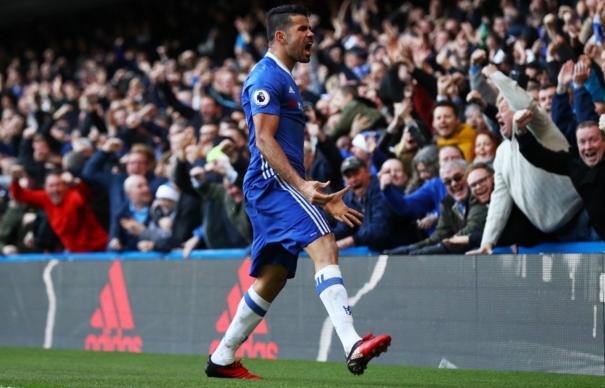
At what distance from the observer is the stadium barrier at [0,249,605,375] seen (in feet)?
27.7

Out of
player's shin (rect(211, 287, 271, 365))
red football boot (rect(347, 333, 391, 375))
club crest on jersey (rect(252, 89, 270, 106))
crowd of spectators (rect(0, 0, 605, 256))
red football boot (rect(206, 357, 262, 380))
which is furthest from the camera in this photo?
crowd of spectators (rect(0, 0, 605, 256))

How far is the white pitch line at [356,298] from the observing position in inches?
387

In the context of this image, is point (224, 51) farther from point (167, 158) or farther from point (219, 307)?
point (219, 307)

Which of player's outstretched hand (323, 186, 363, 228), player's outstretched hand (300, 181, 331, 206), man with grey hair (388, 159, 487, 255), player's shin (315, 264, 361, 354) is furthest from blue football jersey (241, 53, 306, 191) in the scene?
man with grey hair (388, 159, 487, 255)

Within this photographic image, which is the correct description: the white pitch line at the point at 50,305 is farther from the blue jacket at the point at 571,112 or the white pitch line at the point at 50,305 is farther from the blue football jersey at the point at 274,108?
the blue football jersey at the point at 274,108

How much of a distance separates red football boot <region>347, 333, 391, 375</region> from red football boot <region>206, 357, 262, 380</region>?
1.28 meters

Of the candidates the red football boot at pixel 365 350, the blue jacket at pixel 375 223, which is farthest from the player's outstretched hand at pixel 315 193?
the blue jacket at pixel 375 223

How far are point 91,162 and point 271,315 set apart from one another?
4386mm

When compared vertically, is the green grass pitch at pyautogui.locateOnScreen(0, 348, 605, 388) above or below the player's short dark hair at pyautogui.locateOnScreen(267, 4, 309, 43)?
below

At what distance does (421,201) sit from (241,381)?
11.4 feet

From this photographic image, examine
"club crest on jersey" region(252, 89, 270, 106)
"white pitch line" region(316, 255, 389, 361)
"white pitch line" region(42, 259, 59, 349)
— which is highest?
"club crest on jersey" region(252, 89, 270, 106)

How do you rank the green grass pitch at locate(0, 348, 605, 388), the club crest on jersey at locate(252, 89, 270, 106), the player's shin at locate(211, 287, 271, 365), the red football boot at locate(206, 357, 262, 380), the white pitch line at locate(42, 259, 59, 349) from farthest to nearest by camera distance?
the white pitch line at locate(42, 259, 59, 349)
the red football boot at locate(206, 357, 262, 380)
the player's shin at locate(211, 287, 271, 365)
the green grass pitch at locate(0, 348, 605, 388)
the club crest on jersey at locate(252, 89, 270, 106)

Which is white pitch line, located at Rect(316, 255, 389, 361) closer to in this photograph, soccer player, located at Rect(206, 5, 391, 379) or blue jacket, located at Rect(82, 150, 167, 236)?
soccer player, located at Rect(206, 5, 391, 379)

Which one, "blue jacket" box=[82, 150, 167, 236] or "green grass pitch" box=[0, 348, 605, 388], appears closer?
"green grass pitch" box=[0, 348, 605, 388]
